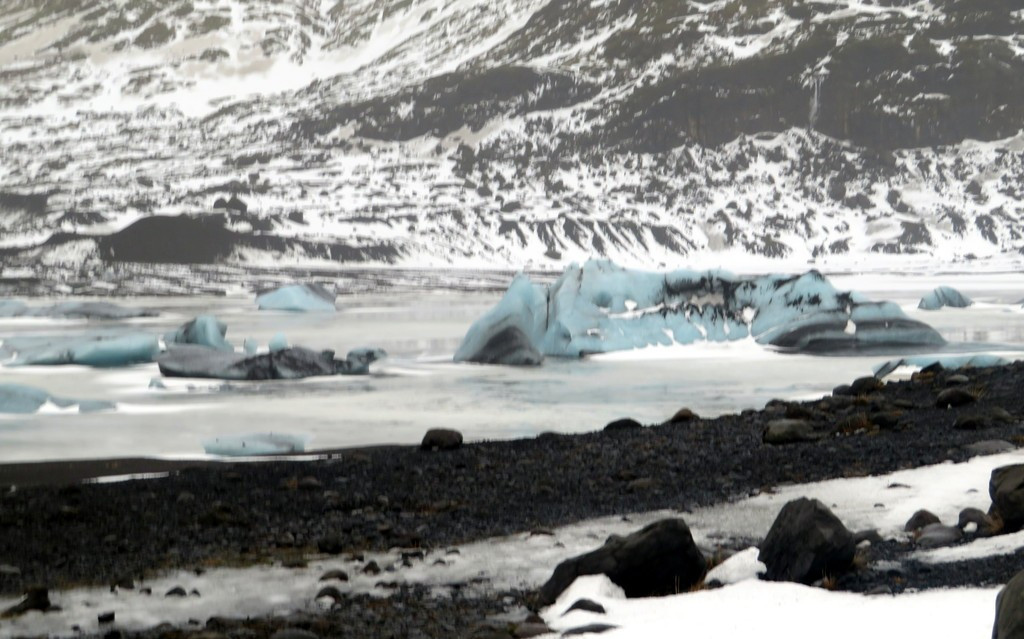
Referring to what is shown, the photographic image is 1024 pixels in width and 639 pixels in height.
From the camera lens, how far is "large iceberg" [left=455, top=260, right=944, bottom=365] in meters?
24.0

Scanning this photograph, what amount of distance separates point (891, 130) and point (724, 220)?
48584 mm

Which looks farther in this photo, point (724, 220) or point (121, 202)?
point (724, 220)

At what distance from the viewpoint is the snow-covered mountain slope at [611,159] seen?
4491 inches

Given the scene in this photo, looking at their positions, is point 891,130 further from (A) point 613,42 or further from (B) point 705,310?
(B) point 705,310

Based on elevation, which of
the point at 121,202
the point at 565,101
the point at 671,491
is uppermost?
the point at 565,101

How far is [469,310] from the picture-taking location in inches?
1591

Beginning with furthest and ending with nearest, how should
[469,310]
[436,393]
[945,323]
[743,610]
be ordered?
1. [469,310]
2. [945,323]
3. [436,393]
4. [743,610]

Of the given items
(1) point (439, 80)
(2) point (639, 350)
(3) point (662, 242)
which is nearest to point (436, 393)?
(2) point (639, 350)

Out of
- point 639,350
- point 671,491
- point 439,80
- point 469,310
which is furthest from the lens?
point 439,80

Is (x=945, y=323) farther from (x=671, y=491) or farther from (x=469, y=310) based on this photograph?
(x=671, y=491)

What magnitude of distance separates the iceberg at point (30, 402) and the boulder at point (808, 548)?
10600 mm

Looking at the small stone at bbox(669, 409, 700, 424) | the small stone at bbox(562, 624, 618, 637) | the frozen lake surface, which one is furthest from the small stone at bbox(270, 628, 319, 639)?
the small stone at bbox(669, 409, 700, 424)

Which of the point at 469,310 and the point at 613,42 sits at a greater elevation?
the point at 613,42

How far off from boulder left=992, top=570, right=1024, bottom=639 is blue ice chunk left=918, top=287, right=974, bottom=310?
3452 cm
